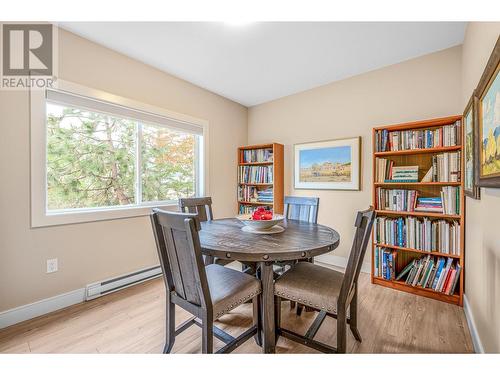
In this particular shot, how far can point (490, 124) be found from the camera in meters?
1.15

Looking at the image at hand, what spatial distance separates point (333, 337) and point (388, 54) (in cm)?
276

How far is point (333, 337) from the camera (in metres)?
1.65

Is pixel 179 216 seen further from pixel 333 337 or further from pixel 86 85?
pixel 86 85

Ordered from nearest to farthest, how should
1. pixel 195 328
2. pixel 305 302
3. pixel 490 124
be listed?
pixel 490 124, pixel 305 302, pixel 195 328

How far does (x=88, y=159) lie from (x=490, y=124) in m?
3.06

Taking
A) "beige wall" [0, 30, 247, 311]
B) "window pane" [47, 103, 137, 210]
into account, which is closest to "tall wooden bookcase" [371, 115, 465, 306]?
"beige wall" [0, 30, 247, 311]

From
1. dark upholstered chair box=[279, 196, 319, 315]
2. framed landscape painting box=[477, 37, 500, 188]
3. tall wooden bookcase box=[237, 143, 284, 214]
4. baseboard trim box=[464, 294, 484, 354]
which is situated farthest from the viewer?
tall wooden bookcase box=[237, 143, 284, 214]

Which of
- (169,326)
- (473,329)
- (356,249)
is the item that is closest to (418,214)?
(473,329)

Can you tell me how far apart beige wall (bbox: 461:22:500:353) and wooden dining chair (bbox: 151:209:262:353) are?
126cm

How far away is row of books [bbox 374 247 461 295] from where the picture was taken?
210 cm

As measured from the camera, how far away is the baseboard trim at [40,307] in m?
1.77

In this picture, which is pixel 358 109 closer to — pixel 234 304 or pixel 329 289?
pixel 329 289

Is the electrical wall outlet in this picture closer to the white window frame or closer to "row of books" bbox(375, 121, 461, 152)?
the white window frame

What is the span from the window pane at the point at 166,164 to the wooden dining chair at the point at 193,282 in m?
1.62
